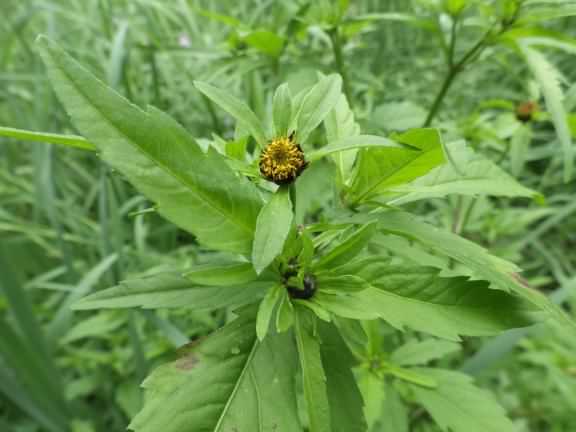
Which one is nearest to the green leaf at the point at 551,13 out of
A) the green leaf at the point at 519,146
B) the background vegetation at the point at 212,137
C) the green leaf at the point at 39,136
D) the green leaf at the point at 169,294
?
the background vegetation at the point at 212,137

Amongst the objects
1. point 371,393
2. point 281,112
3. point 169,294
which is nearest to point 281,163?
point 281,112

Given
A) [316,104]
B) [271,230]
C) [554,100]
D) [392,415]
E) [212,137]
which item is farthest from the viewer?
[212,137]

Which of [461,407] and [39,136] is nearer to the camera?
[39,136]

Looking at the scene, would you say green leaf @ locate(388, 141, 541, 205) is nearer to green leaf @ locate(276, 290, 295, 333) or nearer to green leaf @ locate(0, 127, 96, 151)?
green leaf @ locate(276, 290, 295, 333)

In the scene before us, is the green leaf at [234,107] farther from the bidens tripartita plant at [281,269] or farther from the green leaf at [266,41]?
the green leaf at [266,41]

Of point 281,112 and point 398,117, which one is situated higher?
→ point 281,112

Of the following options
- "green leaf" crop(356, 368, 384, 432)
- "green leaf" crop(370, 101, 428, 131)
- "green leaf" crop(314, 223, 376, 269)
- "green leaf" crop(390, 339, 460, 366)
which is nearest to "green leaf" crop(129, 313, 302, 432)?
"green leaf" crop(314, 223, 376, 269)

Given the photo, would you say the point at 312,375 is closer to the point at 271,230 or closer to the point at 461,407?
the point at 271,230
